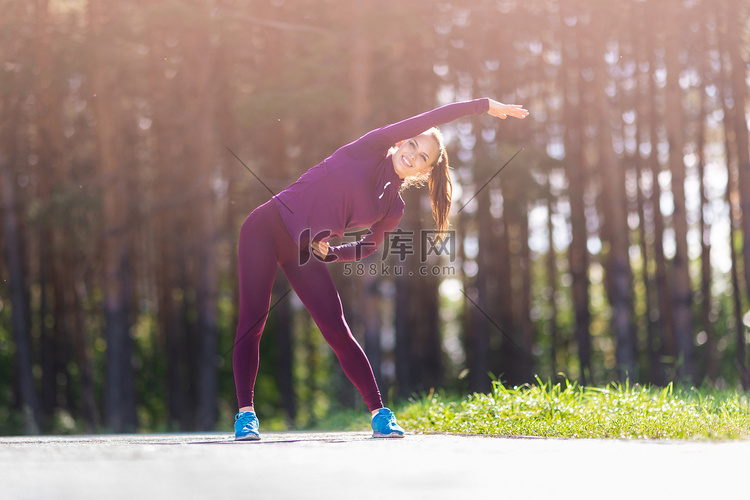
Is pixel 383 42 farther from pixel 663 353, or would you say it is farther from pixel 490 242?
pixel 663 353

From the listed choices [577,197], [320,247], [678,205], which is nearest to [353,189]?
[320,247]

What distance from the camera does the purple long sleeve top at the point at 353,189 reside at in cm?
454

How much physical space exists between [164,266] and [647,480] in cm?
1894

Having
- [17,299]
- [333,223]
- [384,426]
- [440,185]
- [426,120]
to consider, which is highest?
[426,120]

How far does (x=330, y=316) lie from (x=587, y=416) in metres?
1.67

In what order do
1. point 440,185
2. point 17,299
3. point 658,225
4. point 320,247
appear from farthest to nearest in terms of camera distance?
point 658,225 < point 17,299 < point 440,185 < point 320,247

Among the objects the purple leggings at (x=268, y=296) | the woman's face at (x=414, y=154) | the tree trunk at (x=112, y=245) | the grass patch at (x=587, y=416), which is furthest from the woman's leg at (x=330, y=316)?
the tree trunk at (x=112, y=245)

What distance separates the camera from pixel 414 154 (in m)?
4.69

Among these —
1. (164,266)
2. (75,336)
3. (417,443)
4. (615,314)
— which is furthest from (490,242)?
(417,443)

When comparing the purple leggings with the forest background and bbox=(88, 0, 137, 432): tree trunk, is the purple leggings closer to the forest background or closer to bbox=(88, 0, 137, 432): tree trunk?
the forest background

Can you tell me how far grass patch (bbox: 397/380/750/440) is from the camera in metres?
4.63

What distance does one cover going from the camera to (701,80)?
15781mm

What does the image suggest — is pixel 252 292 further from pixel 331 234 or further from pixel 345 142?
pixel 345 142

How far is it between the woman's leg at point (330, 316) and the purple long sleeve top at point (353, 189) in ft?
0.52
